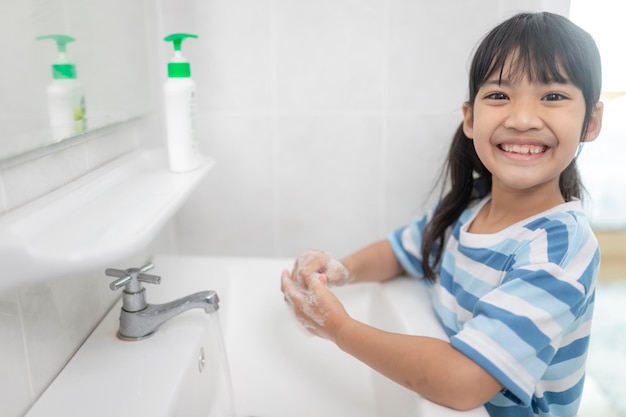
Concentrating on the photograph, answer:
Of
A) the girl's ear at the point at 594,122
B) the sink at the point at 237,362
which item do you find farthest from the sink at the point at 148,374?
the girl's ear at the point at 594,122

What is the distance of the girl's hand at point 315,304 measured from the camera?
3.07ft

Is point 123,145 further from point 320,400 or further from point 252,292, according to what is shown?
point 320,400

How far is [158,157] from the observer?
1.17 metres

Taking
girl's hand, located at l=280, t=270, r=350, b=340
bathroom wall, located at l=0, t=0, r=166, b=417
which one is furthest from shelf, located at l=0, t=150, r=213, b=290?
girl's hand, located at l=280, t=270, r=350, b=340

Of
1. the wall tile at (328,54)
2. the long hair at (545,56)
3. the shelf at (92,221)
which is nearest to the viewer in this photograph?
the shelf at (92,221)

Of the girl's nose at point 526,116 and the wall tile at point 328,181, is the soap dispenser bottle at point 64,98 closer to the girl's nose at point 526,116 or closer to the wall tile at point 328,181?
the wall tile at point 328,181

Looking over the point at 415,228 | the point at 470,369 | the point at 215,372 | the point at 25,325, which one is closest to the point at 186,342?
the point at 215,372

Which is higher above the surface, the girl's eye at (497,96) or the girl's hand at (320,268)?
the girl's eye at (497,96)

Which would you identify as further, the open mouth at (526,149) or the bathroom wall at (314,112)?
the bathroom wall at (314,112)

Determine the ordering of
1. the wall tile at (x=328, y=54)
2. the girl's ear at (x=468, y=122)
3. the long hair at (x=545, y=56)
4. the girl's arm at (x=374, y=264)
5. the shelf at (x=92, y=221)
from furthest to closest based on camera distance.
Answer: the wall tile at (x=328, y=54) → the girl's arm at (x=374, y=264) → the girl's ear at (x=468, y=122) → the long hair at (x=545, y=56) → the shelf at (x=92, y=221)

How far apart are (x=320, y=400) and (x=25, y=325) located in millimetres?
493

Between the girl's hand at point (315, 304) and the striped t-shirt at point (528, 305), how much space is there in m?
0.20

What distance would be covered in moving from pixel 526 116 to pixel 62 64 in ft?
2.26

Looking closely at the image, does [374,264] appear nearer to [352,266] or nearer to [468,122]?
[352,266]
